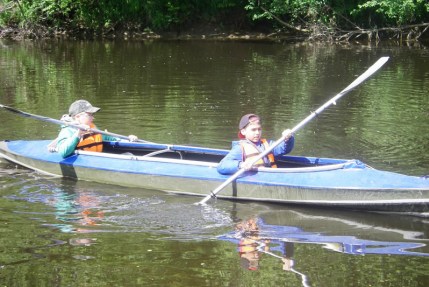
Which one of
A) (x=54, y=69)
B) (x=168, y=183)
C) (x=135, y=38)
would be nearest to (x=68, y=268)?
(x=168, y=183)

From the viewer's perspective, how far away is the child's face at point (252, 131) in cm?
846

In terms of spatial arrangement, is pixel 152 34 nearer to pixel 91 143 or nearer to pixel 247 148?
pixel 91 143

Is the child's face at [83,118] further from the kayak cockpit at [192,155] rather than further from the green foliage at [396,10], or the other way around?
the green foliage at [396,10]

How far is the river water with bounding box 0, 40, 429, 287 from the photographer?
6.53 m

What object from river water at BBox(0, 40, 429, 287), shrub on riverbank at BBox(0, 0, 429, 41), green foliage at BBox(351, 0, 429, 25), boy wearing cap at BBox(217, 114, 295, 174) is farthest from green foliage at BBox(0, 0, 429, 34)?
boy wearing cap at BBox(217, 114, 295, 174)

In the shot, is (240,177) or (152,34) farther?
(152,34)

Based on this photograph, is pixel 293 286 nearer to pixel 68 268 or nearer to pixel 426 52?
pixel 68 268

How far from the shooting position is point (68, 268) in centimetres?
654

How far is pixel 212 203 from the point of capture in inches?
341

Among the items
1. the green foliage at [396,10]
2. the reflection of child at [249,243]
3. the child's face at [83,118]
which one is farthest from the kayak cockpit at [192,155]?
the green foliage at [396,10]

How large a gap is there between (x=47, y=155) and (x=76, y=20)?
22.2m

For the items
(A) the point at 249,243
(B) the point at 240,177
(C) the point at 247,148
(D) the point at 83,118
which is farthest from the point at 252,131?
Answer: (D) the point at 83,118

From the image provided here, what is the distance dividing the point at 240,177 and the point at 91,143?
2334 millimetres

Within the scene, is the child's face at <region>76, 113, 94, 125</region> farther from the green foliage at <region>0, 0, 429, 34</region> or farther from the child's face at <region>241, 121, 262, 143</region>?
the green foliage at <region>0, 0, 429, 34</region>
